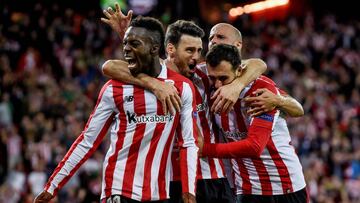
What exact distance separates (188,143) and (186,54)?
2.95 ft

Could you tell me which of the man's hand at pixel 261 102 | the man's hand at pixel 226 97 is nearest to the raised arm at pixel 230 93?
the man's hand at pixel 226 97

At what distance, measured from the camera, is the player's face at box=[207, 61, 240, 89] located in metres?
5.60

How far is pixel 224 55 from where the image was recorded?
5.58 meters

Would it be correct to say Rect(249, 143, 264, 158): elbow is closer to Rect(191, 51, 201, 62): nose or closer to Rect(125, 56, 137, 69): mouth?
Rect(191, 51, 201, 62): nose

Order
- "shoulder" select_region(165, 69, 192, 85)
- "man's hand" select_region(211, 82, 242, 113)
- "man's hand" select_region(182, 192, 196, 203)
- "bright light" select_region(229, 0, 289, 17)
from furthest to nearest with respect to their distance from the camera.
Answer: "bright light" select_region(229, 0, 289, 17) < "man's hand" select_region(211, 82, 242, 113) < "shoulder" select_region(165, 69, 192, 85) < "man's hand" select_region(182, 192, 196, 203)

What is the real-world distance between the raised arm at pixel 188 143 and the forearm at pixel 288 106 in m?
0.79

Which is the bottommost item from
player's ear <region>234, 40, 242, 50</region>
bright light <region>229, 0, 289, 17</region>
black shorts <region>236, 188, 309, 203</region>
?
black shorts <region>236, 188, 309, 203</region>

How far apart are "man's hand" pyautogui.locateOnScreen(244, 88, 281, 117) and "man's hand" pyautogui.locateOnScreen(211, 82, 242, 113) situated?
16cm

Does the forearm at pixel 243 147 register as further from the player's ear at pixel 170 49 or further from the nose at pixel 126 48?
the nose at pixel 126 48

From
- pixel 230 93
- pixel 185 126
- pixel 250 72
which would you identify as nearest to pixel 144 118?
pixel 185 126

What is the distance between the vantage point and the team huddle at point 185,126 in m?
5.14

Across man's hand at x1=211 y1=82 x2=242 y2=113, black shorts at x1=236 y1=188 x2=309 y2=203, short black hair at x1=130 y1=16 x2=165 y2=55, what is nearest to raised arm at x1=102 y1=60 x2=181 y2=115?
short black hair at x1=130 y1=16 x2=165 y2=55

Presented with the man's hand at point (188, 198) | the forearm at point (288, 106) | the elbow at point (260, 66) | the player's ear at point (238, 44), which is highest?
the player's ear at point (238, 44)

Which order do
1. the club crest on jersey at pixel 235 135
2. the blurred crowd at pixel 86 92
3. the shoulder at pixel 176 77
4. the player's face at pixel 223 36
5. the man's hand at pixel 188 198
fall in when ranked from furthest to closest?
the blurred crowd at pixel 86 92 → the player's face at pixel 223 36 → the club crest on jersey at pixel 235 135 → the shoulder at pixel 176 77 → the man's hand at pixel 188 198
